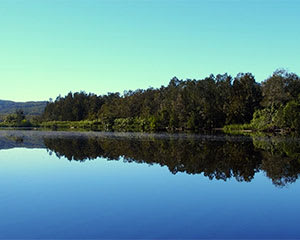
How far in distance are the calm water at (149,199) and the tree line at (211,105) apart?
46648 mm

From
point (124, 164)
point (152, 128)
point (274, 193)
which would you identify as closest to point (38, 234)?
point (274, 193)

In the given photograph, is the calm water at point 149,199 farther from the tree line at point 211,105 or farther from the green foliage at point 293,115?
the tree line at point 211,105

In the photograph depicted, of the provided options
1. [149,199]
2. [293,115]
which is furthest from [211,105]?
[149,199]

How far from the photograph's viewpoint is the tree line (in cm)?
6799

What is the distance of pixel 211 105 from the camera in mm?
81688

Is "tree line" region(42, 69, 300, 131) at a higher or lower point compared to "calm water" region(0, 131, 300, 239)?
higher

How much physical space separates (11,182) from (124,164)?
7504 mm

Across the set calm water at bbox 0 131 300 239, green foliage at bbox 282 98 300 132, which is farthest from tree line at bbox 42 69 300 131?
calm water at bbox 0 131 300 239

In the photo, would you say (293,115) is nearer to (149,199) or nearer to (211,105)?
(211,105)

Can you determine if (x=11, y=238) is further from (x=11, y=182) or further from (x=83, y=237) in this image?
(x=11, y=182)

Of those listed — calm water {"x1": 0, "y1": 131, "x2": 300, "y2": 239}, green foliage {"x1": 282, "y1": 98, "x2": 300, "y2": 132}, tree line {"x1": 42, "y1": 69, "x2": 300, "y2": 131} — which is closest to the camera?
calm water {"x1": 0, "y1": 131, "x2": 300, "y2": 239}

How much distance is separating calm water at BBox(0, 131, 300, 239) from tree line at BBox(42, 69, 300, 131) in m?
46.6

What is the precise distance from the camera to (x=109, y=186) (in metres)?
13.7

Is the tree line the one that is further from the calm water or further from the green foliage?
the calm water
